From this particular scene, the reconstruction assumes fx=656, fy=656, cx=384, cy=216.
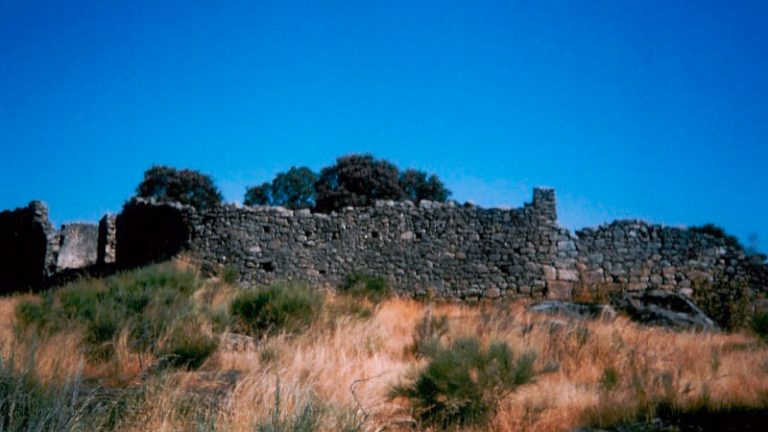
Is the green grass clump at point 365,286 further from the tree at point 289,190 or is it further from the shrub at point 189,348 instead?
the tree at point 289,190

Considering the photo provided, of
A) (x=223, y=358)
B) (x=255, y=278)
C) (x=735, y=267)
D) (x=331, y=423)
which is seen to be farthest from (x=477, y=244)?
(x=331, y=423)

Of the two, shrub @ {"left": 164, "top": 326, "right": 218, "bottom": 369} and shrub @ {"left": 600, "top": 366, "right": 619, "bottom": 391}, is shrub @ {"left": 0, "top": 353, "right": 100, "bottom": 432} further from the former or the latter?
shrub @ {"left": 600, "top": 366, "right": 619, "bottom": 391}

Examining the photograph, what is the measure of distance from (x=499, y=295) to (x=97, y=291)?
9.46 meters

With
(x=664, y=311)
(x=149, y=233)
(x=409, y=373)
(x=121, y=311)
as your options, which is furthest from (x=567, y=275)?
(x=121, y=311)

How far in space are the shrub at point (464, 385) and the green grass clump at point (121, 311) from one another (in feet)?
8.37

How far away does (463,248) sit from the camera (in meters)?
16.5

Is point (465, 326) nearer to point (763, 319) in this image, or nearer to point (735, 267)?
point (763, 319)

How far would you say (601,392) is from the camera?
23.4 feet

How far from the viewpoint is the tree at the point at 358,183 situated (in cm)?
3325

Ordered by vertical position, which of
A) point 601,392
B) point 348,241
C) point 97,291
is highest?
point 348,241

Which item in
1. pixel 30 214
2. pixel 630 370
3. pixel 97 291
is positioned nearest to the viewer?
pixel 630 370

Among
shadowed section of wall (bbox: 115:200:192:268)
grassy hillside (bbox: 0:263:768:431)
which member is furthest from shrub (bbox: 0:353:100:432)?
shadowed section of wall (bbox: 115:200:192:268)

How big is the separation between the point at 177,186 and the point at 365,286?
2381 cm

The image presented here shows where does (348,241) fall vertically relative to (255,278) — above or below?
above
